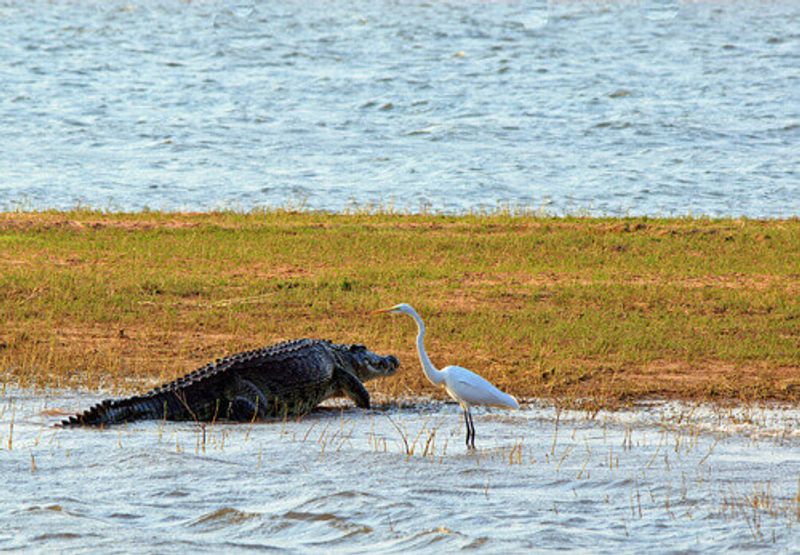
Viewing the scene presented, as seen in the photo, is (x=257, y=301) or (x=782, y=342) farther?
(x=257, y=301)

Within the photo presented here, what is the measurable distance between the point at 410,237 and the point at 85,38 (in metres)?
34.8

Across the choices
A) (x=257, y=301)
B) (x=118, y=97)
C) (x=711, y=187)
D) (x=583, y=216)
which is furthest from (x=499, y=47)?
(x=257, y=301)

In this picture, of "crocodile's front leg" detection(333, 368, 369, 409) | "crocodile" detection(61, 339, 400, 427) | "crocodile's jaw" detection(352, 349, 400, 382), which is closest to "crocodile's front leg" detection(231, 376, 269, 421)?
"crocodile" detection(61, 339, 400, 427)

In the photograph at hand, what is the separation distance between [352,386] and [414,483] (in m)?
2.25

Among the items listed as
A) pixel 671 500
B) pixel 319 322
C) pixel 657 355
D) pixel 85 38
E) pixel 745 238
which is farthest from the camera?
pixel 85 38

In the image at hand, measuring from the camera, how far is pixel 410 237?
617 inches

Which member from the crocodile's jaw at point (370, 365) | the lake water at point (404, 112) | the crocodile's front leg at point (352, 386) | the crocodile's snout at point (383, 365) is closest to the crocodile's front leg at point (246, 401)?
the crocodile's front leg at point (352, 386)

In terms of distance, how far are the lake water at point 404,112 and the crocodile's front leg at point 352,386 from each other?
10162mm

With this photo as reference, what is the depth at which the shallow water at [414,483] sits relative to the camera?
22.5 ft

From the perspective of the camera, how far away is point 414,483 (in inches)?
304

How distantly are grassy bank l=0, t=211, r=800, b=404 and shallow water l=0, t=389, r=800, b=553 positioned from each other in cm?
102

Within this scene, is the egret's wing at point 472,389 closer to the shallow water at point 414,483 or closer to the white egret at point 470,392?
the white egret at point 470,392

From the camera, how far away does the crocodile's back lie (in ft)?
29.7

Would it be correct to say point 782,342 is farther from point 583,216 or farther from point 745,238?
point 583,216
